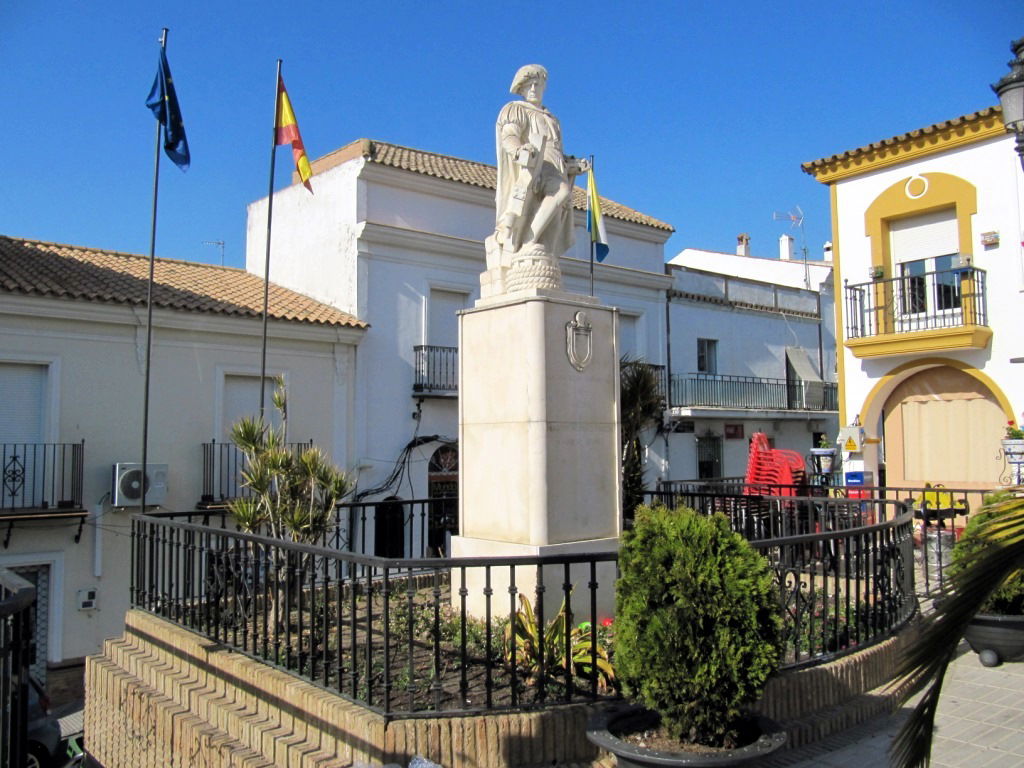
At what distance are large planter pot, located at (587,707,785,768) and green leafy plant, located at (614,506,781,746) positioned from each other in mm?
139

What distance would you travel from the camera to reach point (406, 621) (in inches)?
221

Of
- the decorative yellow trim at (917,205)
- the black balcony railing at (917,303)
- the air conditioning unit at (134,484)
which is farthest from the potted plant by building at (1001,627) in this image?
the air conditioning unit at (134,484)

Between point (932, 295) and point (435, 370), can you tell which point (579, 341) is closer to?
point (932, 295)

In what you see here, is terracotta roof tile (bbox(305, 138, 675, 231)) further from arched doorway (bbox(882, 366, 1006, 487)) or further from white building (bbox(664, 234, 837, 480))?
arched doorway (bbox(882, 366, 1006, 487))

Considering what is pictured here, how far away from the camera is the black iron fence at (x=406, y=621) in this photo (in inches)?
166

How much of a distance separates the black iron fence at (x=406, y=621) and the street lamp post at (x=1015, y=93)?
10.7 feet

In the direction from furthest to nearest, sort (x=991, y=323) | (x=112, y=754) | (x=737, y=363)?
(x=737, y=363)
(x=991, y=323)
(x=112, y=754)

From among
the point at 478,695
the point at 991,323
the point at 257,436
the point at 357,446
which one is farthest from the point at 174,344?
the point at 991,323

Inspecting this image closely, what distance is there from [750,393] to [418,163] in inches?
493

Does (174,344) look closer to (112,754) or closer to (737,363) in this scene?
(112,754)

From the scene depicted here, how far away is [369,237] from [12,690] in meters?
15.0

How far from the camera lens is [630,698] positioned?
3.76 metres

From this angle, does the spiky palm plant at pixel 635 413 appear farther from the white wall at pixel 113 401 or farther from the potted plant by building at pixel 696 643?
the potted plant by building at pixel 696 643

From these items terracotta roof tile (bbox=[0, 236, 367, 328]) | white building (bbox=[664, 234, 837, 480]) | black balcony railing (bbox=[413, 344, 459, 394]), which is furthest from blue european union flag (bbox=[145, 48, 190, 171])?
white building (bbox=[664, 234, 837, 480])
